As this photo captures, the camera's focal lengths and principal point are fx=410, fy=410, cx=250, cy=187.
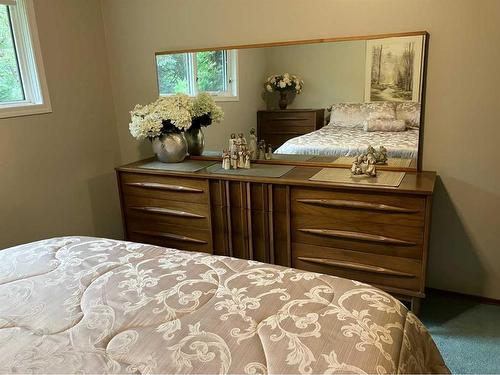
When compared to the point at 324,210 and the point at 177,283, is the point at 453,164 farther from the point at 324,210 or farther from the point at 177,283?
the point at 177,283

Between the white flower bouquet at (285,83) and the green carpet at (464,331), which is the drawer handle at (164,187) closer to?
the white flower bouquet at (285,83)

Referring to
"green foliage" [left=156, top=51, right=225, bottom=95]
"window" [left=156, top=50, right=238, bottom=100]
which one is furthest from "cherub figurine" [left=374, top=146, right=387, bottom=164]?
"green foliage" [left=156, top=51, right=225, bottom=95]

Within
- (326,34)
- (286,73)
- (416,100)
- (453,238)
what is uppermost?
(326,34)

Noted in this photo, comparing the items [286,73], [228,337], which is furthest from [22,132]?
[228,337]

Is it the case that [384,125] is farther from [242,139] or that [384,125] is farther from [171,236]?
[171,236]

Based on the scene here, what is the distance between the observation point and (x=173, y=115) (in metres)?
2.66

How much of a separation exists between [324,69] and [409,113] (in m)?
0.55

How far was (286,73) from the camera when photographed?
2545 mm

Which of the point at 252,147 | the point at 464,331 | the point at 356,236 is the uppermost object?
the point at 252,147

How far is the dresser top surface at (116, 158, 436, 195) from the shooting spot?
2.01 m

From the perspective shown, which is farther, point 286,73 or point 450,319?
point 286,73

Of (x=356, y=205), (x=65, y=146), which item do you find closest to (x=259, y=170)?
(x=356, y=205)

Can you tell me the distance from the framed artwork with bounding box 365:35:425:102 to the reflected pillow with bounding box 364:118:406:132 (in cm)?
12

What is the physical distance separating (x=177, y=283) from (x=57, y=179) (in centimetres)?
196
